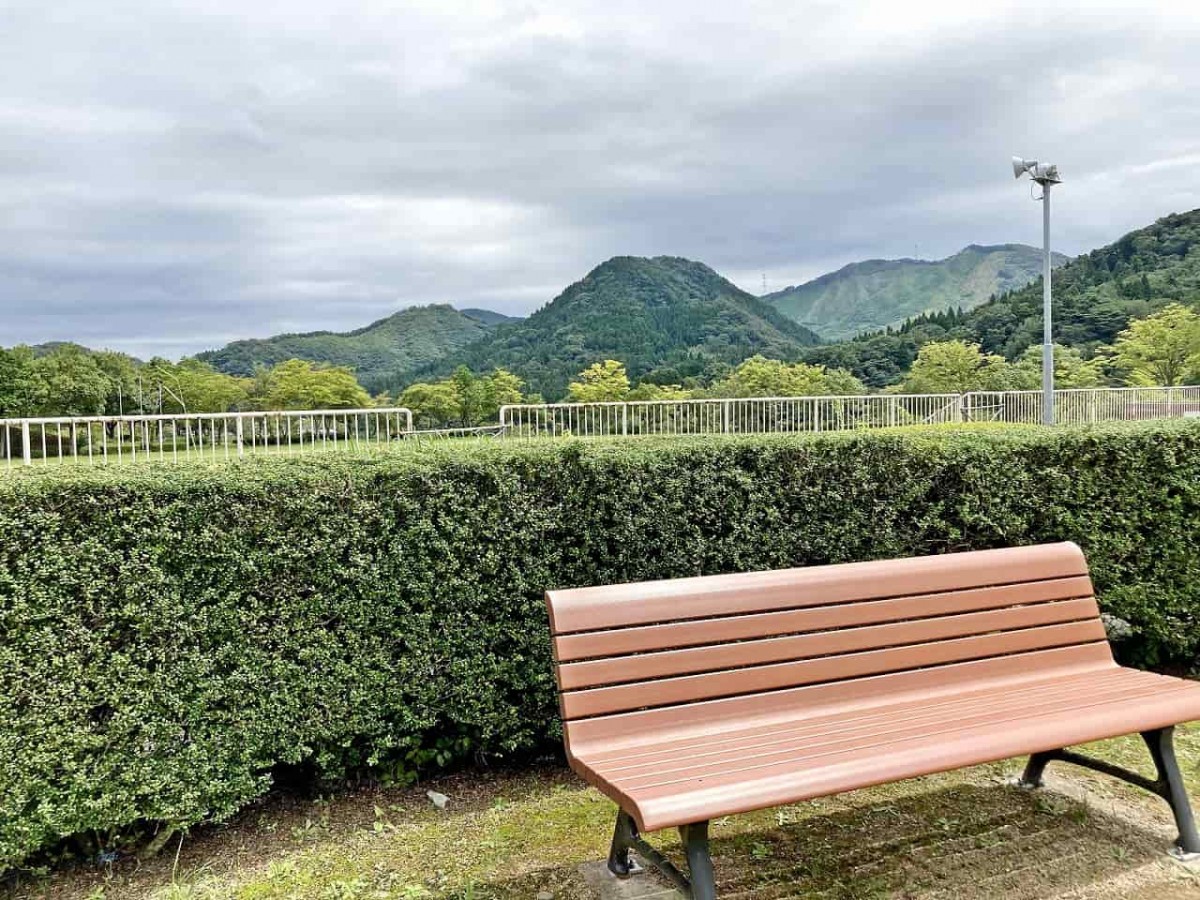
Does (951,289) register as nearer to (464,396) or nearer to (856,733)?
(464,396)

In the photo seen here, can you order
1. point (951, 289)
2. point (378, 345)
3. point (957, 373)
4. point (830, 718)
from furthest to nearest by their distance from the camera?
point (951, 289), point (378, 345), point (957, 373), point (830, 718)

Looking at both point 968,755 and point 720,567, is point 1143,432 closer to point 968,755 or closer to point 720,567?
point 720,567

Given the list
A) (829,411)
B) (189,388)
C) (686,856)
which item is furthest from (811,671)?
(189,388)

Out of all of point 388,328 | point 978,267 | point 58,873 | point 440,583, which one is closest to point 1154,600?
point 440,583

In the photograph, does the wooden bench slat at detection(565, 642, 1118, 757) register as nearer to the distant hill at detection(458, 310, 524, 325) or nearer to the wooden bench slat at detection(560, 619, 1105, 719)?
the wooden bench slat at detection(560, 619, 1105, 719)

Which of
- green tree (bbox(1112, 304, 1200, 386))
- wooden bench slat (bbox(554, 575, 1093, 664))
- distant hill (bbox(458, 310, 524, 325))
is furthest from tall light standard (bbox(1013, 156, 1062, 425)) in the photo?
distant hill (bbox(458, 310, 524, 325))

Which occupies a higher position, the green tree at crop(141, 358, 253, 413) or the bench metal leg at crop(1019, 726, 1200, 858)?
the green tree at crop(141, 358, 253, 413)

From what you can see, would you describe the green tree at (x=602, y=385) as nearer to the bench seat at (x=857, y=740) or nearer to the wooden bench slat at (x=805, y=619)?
the wooden bench slat at (x=805, y=619)

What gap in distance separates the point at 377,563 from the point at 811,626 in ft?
5.44

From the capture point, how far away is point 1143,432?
432 centimetres

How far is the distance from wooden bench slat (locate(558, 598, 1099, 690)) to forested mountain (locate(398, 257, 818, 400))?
66707mm

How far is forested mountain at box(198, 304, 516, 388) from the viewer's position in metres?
70.4

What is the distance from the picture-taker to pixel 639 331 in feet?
323

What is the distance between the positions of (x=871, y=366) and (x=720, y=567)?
64.9m
